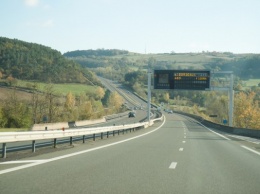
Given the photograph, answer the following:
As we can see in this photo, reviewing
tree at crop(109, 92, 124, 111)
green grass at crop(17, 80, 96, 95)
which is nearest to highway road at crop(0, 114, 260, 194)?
green grass at crop(17, 80, 96, 95)

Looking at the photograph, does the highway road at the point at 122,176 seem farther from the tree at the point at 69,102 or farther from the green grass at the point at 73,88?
the green grass at the point at 73,88

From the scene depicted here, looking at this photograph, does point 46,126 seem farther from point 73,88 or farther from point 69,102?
point 73,88

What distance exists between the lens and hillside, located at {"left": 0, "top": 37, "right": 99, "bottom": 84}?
143 m

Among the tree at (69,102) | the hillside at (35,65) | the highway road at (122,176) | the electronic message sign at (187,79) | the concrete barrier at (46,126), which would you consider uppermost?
the hillside at (35,65)

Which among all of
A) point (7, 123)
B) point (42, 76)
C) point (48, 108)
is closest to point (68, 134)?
point (7, 123)

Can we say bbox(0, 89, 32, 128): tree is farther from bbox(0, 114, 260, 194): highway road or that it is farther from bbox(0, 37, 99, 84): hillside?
bbox(0, 37, 99, 84): hillside

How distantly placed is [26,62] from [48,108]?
6881 centimetres

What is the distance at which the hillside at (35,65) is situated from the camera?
14325 centimetres

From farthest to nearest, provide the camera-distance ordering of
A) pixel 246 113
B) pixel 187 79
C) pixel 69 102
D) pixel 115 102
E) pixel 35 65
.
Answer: pixel 115 102, pixel 35 65, pixel 246 113, pixel 69 102, pixel 187 79

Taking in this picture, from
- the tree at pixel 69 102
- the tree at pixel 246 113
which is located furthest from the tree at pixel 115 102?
the tree at pixel 246 113

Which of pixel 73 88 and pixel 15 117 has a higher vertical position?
pixel 73 88

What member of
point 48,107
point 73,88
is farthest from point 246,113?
point 48,107

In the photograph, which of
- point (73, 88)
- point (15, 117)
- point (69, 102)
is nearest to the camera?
point (15, 117)

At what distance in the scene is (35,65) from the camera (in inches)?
6088
